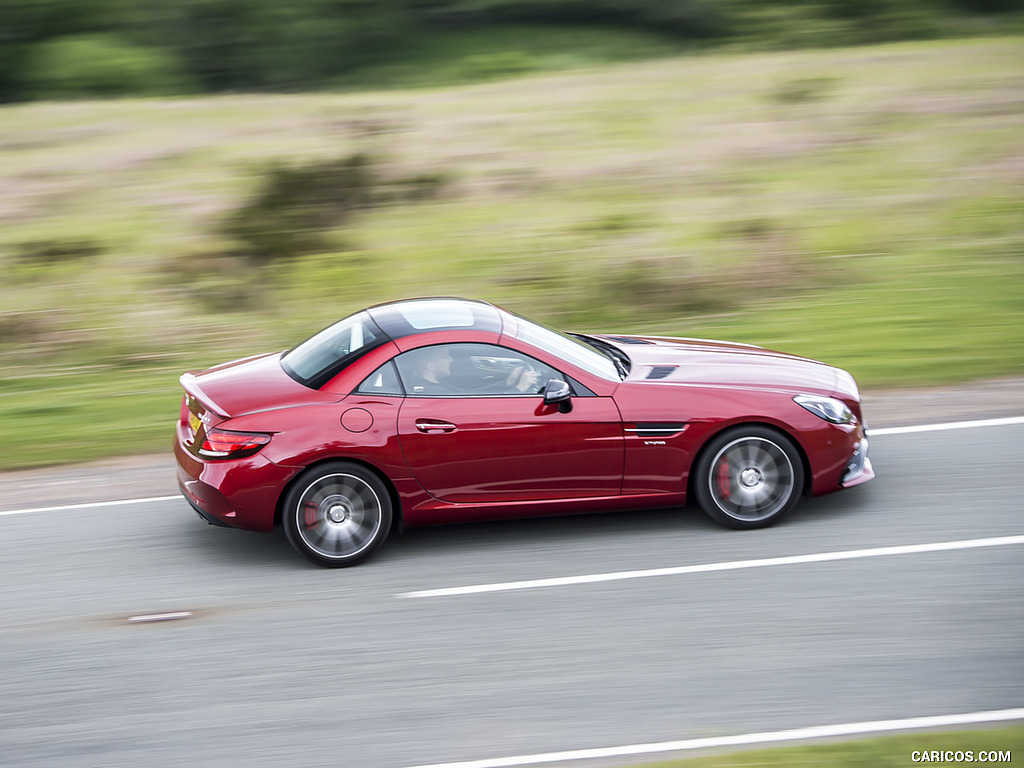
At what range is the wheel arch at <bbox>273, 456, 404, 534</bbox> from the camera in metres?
6.54

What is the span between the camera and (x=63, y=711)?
5383 mm

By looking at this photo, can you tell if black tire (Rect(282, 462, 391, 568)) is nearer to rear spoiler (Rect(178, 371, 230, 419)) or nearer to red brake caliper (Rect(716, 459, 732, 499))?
rear spoiler (Rect(178, 371, 230, 419))

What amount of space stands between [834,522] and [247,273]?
10.0m

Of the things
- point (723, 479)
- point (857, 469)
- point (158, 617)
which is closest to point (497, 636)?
point (723, 479)

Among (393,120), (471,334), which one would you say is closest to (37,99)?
(393,120)

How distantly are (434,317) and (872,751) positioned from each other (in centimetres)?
362

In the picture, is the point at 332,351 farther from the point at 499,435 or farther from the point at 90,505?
the point at 90,505

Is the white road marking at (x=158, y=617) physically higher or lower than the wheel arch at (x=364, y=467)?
lower

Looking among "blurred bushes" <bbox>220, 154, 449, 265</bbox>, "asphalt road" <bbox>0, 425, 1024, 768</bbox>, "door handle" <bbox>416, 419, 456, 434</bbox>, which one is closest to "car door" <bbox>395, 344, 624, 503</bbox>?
"door handle" <bbox>416, 419, 456, 434</bbox>

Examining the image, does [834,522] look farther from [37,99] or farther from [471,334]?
[37,99]

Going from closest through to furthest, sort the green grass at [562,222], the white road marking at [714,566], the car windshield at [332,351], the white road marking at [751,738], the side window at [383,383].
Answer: the white road marking at [751,738]
the white road marking at [714,566]
the side window at [383,383]
the car windshield at [332,351]
the green grass at [562,222]

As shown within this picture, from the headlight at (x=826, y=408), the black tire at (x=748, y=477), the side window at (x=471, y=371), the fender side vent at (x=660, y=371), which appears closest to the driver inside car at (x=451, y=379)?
the side window at (x=471, y=371)

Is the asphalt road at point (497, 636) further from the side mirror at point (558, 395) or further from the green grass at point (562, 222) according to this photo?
the green grass at point (562, 222)

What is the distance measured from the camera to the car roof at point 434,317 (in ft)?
22.4
